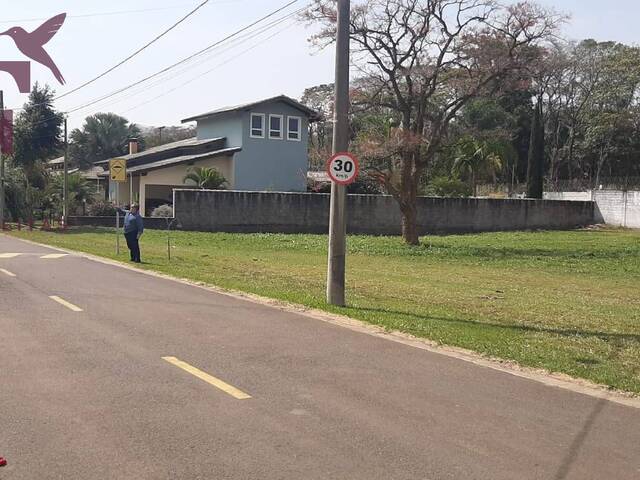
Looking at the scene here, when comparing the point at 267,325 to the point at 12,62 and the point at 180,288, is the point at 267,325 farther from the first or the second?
the point at 12,62

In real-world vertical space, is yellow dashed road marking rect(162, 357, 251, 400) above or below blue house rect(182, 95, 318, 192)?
below

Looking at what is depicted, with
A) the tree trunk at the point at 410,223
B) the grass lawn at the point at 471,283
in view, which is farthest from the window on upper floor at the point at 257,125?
the tree trunk at the point at 410,223

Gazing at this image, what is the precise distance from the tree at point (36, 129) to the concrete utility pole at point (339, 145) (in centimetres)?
3683

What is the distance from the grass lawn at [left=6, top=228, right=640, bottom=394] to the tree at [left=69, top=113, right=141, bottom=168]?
35.8m

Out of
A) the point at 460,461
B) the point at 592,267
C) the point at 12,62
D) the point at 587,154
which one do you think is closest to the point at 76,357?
the point at 460,461

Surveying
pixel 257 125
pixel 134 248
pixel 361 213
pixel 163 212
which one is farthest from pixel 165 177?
pixel 134 248

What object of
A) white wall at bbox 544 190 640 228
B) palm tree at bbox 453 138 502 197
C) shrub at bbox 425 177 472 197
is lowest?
white wall at bbox 544 190 640 228

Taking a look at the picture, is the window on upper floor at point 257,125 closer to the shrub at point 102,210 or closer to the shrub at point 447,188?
the shrub at point 102,210

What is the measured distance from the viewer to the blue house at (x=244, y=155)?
143 ft

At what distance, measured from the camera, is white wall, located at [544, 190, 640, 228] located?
1937 inches

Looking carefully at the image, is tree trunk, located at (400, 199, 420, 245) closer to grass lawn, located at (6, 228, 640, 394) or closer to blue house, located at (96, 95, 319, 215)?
grass lawn, located at (6, 228, 640, 394)

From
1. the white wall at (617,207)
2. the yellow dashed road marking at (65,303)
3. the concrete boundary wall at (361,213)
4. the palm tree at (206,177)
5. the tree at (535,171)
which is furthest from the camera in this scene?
the tree at (535,171)

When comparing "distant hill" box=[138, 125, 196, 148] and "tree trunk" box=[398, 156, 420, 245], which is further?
"distant hill" box=[138, 125, 196, 148]

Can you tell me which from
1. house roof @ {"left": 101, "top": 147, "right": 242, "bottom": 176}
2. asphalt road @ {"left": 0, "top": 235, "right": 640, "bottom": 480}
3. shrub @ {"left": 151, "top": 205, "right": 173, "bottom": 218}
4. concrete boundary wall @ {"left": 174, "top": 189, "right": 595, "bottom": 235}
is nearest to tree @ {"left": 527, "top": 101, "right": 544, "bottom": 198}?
concrete boundary wall @ {"left": 174, "top": 189, "right": 595, "bottom": 235}
